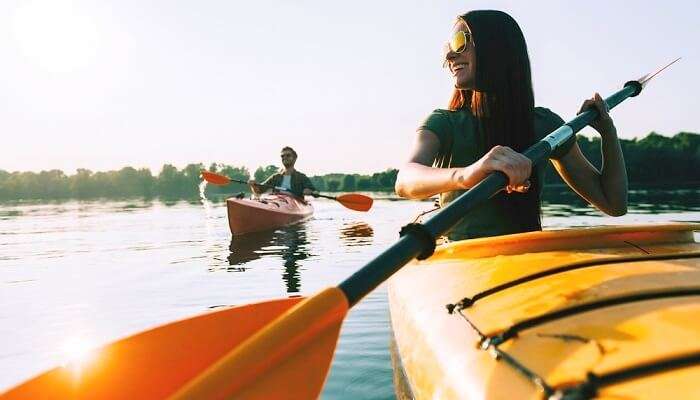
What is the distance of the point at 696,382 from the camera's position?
1.11 metres

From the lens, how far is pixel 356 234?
15.3m

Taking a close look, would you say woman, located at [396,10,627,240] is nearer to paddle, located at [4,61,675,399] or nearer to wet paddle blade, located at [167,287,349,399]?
paddle, located at [4,61,675,399]

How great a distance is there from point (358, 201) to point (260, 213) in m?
4.12

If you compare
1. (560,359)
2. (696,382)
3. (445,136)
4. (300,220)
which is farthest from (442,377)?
(300,220)

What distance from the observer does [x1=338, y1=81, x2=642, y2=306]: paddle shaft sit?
1757 mm

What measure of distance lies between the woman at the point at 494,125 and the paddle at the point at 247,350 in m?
0.49

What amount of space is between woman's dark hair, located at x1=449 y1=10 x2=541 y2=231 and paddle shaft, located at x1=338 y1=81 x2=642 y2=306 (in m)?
0.36

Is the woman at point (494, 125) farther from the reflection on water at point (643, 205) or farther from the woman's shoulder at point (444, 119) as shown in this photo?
the reflection on water at point (643, 205)

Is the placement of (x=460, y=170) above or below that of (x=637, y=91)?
below

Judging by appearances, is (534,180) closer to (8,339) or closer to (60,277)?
(8,339)

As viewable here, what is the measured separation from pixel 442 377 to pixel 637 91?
2.98m

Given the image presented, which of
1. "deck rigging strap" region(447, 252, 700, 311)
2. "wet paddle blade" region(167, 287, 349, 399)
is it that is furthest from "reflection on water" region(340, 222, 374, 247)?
"wet paddle blade" region(167, 287, 349, 399)

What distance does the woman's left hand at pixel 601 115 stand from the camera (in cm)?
312

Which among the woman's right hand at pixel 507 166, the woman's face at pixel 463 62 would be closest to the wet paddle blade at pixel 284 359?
the woman's right hand at pixel 507 166
